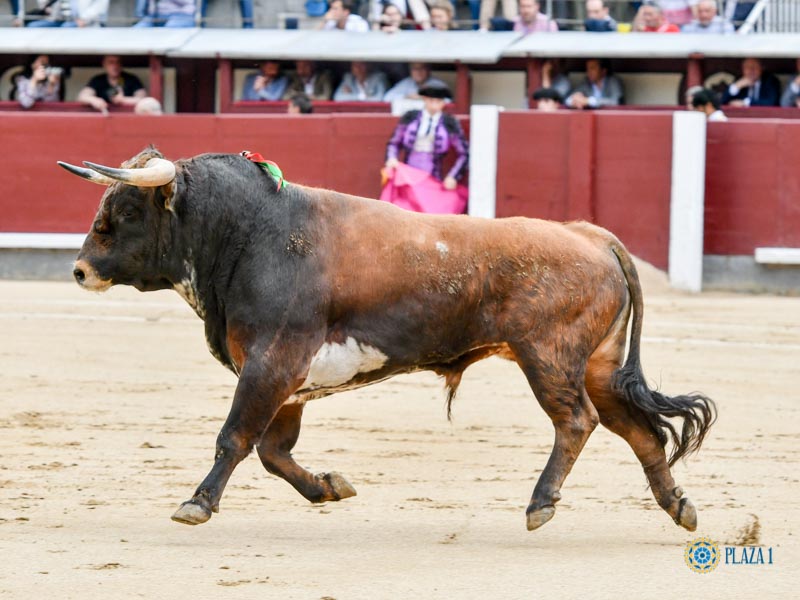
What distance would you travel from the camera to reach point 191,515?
403 centimetres

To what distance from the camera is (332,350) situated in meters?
4.28

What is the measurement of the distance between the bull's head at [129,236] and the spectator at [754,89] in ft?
27.9

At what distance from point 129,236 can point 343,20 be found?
9.84 m

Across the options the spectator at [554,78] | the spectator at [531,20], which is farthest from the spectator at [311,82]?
the spectator at [554,78]

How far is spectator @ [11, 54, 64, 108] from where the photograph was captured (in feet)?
44.1

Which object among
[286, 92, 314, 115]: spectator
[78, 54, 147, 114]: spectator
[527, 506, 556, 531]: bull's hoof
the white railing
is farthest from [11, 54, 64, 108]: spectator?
[527, 506, 556, 531]: bull's hoof

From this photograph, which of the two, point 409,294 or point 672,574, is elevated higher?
point 409,294

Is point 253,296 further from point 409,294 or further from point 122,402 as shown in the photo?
point 122,402

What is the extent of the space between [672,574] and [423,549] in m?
0.71

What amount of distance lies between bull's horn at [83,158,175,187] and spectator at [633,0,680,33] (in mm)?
9619

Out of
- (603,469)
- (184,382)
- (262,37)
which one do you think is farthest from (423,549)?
(262,37)

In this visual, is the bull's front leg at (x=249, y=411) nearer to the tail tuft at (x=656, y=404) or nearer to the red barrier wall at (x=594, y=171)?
the tail tuft at (x=656, y=404)

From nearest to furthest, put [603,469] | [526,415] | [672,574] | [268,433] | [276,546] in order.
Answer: [672,574], [276,546], [268,433], [603,469], [526,415]

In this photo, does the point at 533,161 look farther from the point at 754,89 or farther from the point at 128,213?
the point at 128,213
